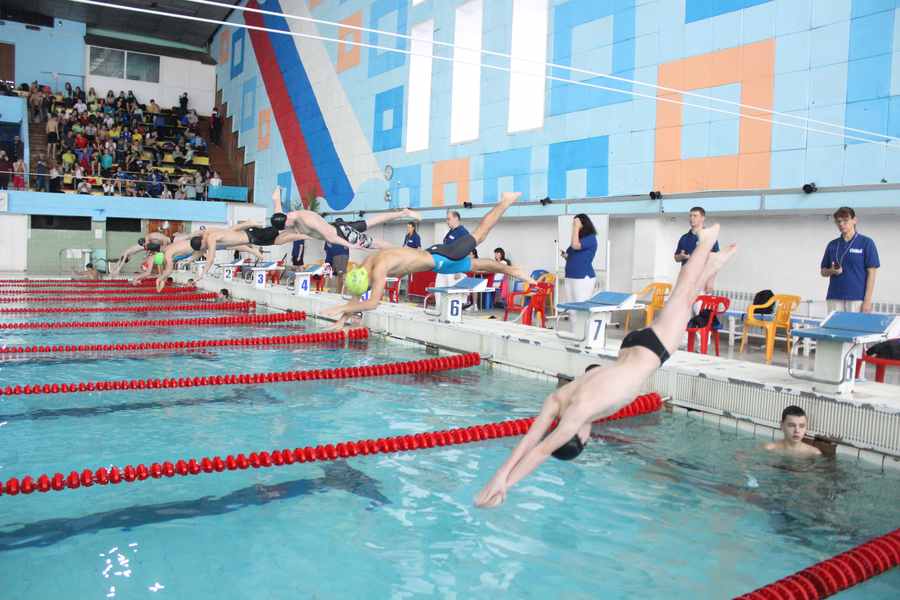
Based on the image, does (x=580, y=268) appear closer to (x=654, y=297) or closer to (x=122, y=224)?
(x=654, y=297)

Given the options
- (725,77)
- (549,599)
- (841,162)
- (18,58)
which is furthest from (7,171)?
(549,599)

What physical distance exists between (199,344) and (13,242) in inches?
558

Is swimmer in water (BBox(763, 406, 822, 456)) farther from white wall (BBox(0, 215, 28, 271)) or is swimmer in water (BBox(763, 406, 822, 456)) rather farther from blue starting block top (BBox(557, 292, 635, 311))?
white wall (BBox(0, 215, 28, 271))

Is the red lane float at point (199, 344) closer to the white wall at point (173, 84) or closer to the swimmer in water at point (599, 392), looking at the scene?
the swimmer in water at point (599, 392)

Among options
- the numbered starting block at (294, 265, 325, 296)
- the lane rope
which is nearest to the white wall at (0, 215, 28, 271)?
the numbered starting block at (294, 265, 325, 296)

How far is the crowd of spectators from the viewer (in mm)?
20000

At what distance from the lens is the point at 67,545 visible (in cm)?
294

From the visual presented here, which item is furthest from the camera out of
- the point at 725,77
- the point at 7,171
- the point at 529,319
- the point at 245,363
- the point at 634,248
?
the point at 7,171

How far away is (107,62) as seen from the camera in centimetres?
2467

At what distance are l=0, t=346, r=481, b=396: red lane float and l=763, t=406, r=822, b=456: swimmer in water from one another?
3.25 metres

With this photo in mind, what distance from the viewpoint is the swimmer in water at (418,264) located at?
5.77 m

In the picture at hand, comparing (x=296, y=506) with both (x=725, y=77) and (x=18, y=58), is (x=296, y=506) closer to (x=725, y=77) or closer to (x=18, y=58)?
(x=725, y=77)

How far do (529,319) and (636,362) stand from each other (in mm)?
6843

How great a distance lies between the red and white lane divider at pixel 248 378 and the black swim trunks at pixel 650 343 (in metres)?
3.74
